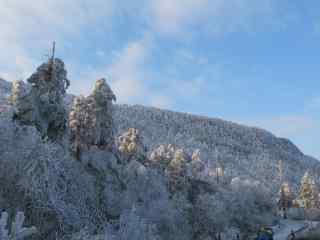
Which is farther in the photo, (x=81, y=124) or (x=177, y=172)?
(x=177, y=172)

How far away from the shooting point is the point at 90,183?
23.7m

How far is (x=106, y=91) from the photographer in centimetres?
4122

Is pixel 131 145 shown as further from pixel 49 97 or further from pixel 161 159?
pixel 49 97

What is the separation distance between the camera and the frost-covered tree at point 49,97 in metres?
29.9

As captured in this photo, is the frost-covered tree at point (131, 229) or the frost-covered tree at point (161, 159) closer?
the frost-covered tree at point (131, 229)

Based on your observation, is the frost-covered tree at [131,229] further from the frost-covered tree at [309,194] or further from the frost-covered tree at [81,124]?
the frost-covered tree at [309,194]

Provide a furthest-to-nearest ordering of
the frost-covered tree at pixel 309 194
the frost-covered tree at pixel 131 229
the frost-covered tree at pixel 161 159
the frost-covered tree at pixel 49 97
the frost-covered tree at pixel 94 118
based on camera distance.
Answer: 1. the frost-covered tree at pixel 309 194
2. the frost-covered tree at pixel 161 159
3. the frost-covered tree at pixel 94 118
4. the frost-covered tree at pixel 49 97
5. the frost-covered tree at pixel 131 229

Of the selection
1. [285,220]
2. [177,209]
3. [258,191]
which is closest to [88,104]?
Answer: [177,209]

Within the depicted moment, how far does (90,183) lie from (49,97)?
10529mm

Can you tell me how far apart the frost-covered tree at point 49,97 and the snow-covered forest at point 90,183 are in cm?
8


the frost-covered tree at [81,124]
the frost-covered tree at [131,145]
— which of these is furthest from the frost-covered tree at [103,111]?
the frost-covered tree at [131,145]

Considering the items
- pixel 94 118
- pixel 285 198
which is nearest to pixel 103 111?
pixel 94 118

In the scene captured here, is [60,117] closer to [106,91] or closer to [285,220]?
[106,91]

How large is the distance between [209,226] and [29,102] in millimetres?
28178
